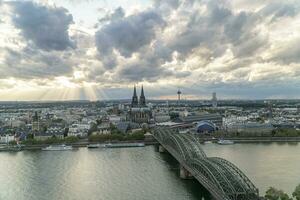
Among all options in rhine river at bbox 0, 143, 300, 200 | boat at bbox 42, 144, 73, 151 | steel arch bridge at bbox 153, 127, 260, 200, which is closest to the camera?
steel arch bridge at bbox 153, 127, 260, 200

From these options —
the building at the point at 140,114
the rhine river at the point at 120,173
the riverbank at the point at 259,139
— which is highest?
the building at the point at 140,114

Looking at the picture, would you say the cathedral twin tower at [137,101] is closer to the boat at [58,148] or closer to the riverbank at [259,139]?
the riverbank at [259,139]

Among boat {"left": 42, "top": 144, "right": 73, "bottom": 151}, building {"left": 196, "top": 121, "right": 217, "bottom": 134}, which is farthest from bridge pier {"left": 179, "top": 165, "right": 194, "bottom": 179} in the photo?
building {"left": 196, "top": 121, "right": 217, "bottom": 134}

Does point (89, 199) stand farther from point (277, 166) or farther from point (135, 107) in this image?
point (135, 107)

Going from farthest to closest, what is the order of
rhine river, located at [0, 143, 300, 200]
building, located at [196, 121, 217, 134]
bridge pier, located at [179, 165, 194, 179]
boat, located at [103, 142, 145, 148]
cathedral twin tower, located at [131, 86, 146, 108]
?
cathedral twin tower, located at [131, 86, 146, 108] → building, located at [196, 121, 217, 134] → boat, located at [103, 142, 145, 148] → bridge pier, located at [179, 165, 194, 179] → rhine river, located at [0, 143, 300, 200]

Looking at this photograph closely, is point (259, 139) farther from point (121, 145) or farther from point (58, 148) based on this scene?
point (58, 148)

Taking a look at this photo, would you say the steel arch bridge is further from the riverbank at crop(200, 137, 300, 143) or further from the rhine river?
the riverbank at crop(200, 137, 300, 143)

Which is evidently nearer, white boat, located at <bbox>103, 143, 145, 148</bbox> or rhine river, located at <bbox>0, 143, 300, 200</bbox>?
rhine river, located at <bbox>0, 143, 300, 200</bbox>

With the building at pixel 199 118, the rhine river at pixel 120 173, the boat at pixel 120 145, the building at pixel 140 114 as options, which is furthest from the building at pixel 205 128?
the building at pixel 140 114
